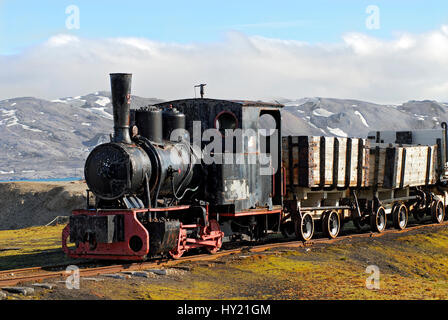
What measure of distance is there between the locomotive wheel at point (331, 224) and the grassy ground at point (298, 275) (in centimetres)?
87

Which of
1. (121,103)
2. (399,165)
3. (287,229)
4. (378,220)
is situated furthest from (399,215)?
(121,103)

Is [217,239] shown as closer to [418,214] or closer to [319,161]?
[319,161]

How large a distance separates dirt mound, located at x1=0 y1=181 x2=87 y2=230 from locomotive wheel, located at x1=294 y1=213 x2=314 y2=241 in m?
22.7

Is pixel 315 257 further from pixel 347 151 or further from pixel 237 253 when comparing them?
pixel 347 151

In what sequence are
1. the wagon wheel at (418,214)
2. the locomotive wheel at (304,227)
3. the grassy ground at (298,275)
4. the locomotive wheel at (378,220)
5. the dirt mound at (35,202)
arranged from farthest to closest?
1. the dirt mound at (35,202)
2. the wagon wheel at (418,214)
3. the locomotive wheel at (378,220)
4. the locomotive wheel at (304,227)
5. the grassy ground at (298,275)

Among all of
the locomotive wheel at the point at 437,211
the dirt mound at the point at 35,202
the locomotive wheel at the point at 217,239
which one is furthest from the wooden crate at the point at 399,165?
the dirt mound at the point at 35,202

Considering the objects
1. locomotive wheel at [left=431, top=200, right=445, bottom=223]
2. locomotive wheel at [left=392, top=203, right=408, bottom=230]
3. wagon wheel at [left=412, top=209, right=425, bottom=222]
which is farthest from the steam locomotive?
locomotive wheel at [left=431, top=200, right=445, bottom=223]

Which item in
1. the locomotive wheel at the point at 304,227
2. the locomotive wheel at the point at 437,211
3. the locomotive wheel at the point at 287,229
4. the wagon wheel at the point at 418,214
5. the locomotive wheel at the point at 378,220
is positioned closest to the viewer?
the locomotive wheel at the point at 304,227

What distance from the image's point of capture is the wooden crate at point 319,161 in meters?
17.1

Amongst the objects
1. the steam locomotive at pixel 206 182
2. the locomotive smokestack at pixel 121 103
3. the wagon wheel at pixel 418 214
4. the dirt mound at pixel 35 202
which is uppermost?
the locomotive smokestack at pixel 121 103

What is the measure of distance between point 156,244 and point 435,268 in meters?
7.46

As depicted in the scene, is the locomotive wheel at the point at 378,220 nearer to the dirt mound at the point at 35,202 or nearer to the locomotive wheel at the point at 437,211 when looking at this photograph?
the locomotive wheel at the point at 437,211

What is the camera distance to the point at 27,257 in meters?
16.0

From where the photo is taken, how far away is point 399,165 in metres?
20.9
